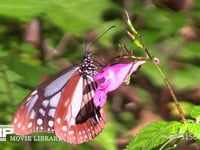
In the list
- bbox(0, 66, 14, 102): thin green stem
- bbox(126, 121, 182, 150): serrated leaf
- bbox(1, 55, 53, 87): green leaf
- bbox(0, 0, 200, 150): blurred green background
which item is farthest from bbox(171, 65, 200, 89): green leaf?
bbox(126, 121, 182, 150): serrated leaf

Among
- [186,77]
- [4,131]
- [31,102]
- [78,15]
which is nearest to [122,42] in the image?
[78,15]

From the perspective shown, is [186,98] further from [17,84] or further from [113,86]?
[113,86]

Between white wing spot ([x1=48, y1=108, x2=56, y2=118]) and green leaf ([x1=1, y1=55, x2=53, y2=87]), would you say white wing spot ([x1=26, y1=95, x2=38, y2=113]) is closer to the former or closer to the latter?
white wing spot ([x1=48, y1=108, x2=56, y2=118])

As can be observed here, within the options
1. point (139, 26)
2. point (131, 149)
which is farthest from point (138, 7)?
point (131, 149)

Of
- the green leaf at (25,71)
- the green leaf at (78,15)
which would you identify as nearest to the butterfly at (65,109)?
the green leaf at (25,71)

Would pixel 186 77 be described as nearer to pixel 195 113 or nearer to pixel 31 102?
pixel 31 102

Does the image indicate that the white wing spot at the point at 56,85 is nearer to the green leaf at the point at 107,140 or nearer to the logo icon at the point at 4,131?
the logo icon at the point at 4,131
